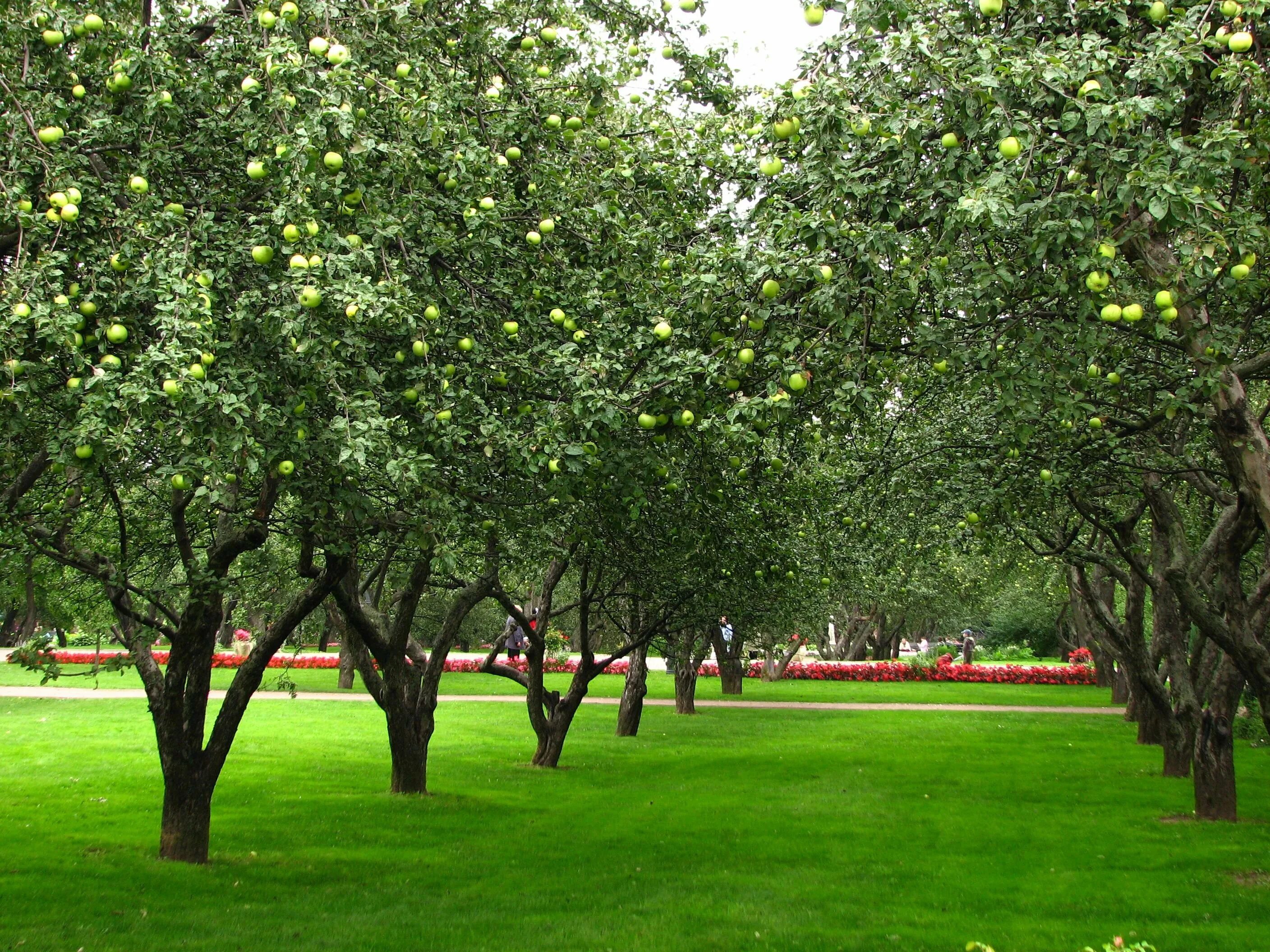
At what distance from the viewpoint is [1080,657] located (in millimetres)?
49375

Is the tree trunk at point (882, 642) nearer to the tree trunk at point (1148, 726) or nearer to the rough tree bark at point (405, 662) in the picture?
the tree trunk at point (1148, 726)

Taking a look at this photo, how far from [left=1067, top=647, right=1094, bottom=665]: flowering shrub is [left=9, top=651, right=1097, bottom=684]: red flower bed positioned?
56 cm

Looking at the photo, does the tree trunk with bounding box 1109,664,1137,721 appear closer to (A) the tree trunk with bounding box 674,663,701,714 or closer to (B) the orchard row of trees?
(A) the tree trunk with bounding box 674,663,701,714

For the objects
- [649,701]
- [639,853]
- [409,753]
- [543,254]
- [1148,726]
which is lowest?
[649,701]

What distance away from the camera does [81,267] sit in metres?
6.09

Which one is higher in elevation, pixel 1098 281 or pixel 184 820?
pixel 1098 281

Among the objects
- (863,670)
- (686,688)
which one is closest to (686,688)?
(686,688)

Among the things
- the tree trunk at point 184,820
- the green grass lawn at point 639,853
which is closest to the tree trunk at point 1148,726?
the green grass lawn at point 639,853

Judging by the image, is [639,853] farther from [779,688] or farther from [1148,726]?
[779,688]

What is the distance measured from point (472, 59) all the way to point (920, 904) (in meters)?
7.76

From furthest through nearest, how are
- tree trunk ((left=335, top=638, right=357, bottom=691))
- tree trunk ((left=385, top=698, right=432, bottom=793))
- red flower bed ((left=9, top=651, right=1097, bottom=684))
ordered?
red flower bed ((left=9, top=651, right=1097, bottom=684)), tree trunk ((left=335, top=638, right=357, bottom=691)), tree trunk ((left=385, top=698, right=432, bottom=793))

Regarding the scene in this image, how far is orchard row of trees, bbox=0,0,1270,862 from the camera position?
528 centimetres

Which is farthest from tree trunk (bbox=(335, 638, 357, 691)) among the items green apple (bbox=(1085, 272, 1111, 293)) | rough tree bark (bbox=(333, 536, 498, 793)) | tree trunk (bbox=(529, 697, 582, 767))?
green apple (bbox=(1085, 272, 1111, 293))

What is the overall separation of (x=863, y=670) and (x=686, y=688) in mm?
19739
